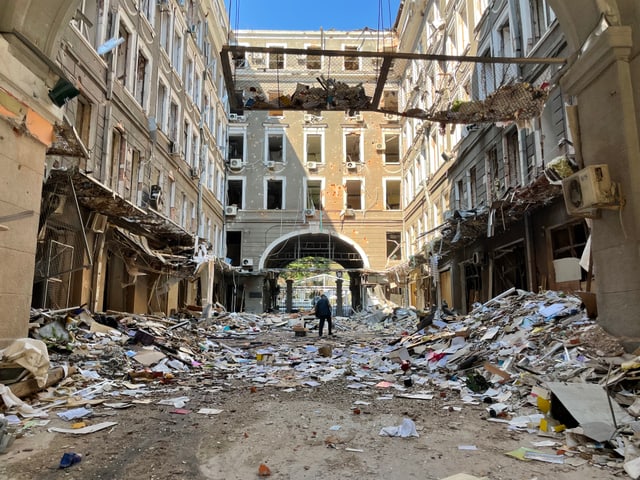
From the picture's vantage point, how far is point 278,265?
118 feet

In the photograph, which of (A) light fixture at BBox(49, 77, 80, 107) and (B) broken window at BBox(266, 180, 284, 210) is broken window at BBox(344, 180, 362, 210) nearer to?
(B) broken window at BBox(266, 180, 284, 210)

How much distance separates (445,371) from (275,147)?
1114 inches

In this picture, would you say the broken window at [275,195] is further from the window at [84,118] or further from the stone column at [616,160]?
the stone column at [616,160]

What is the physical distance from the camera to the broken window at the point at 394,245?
100ft

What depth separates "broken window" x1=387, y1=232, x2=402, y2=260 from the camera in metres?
30.5

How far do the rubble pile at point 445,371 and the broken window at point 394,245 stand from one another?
19235 mm

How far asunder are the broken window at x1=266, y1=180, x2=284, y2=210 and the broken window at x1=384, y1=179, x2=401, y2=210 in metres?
7.39

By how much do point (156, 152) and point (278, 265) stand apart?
19.8 m

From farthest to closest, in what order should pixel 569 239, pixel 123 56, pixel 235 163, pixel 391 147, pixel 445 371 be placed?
1. pixel 391 147
2. pixel 235 163
3. pixel 123 56
4. pixel 569 239
5. pixel 445 371

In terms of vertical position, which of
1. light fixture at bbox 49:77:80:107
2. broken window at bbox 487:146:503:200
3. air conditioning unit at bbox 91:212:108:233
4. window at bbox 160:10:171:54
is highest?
window at bbox 160:10:171:54

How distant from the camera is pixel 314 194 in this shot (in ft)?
105

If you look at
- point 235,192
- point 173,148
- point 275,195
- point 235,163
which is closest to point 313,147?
point 275,195

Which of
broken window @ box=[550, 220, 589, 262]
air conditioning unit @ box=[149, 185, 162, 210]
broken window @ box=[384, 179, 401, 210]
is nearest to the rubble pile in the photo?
broken window @ box=[550, 220, 589, 262]

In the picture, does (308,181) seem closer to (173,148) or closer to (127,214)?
(173,148)
